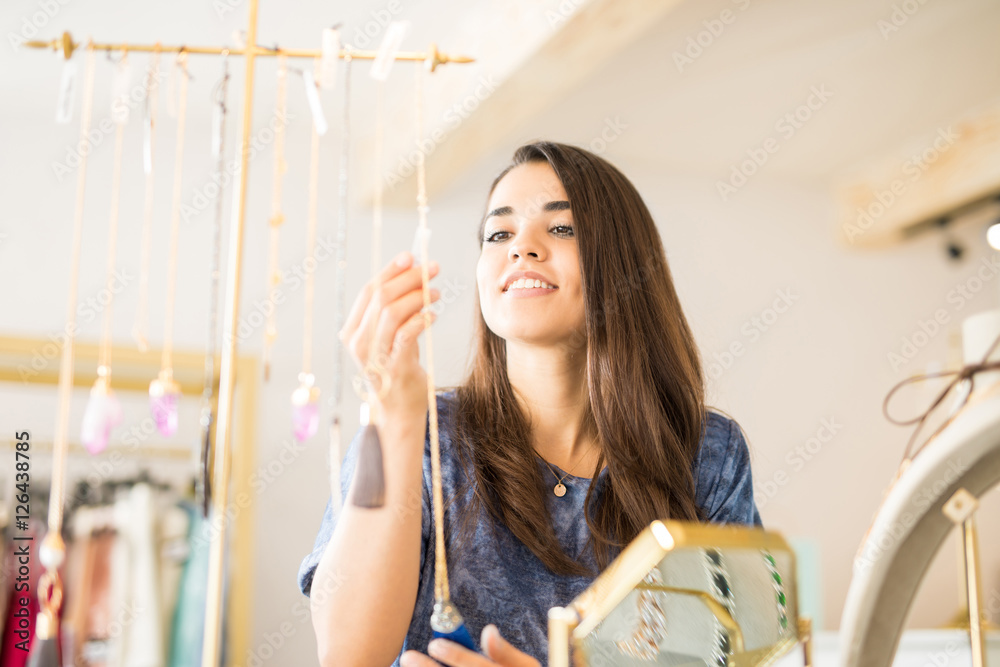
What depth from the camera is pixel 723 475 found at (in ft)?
4.14

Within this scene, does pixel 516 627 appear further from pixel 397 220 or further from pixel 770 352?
pixel 770 352

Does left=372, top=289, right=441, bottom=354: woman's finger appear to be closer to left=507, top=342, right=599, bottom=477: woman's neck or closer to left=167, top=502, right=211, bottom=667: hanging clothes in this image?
left=507, top=342, right=599, bottom=477: woman's neck

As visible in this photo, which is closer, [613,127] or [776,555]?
[776,555]

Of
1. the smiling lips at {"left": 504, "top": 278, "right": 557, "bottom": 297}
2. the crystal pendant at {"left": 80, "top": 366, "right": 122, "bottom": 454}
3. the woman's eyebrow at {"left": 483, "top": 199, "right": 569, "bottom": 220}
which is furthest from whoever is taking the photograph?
the woman's eyebrow at {"left": 483, "top": 199, "right": 569, "bottom": 220}

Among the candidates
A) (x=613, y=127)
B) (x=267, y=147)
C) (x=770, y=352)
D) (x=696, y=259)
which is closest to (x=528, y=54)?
(x=613, y=127)

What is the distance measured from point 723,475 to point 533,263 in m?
0.42

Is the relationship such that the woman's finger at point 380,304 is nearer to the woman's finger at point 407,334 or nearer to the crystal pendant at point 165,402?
the woman's finger at point 407,334

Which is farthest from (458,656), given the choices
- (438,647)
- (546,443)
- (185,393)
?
(185,393)

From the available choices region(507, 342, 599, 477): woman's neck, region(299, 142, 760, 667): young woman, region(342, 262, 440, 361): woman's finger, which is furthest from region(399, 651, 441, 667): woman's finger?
region(507, 342, 599, 477): woman's neck

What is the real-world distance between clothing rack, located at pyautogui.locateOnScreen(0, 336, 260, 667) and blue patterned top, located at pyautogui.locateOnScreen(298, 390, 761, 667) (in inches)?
67.6

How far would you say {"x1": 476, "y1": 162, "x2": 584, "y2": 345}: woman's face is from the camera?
1.21 m

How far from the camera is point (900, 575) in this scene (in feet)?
1.60

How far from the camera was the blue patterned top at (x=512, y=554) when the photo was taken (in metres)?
1.11

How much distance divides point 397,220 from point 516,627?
2.37 meters
